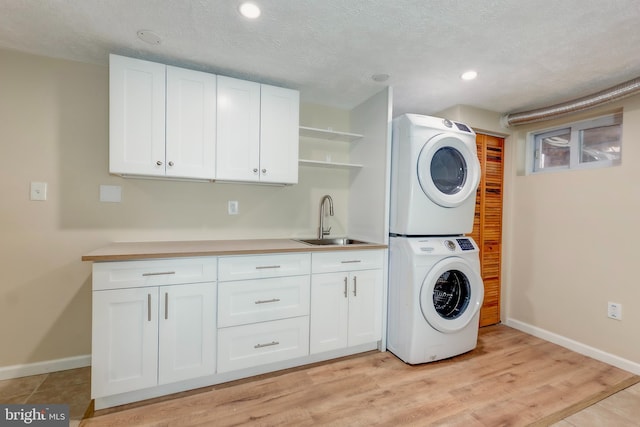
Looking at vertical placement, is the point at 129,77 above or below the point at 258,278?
above

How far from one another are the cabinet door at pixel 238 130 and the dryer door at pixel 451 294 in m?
1.51

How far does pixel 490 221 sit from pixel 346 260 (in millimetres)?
1742

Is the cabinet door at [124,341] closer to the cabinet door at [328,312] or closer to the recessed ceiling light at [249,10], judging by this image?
the cabinet door at [328,312]

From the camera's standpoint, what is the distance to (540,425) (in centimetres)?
153

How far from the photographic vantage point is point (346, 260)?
2.17 metres

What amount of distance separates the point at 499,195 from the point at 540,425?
208cm

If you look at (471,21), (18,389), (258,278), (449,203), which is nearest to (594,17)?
(471,21)

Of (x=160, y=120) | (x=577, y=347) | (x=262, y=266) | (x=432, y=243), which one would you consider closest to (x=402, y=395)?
(x=432, y=243)

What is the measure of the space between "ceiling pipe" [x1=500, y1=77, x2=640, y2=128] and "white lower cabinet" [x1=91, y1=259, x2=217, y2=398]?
2985 millimetres

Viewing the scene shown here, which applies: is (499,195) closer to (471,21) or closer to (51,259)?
Result: (471,21)

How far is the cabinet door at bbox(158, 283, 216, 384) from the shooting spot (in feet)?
5.47

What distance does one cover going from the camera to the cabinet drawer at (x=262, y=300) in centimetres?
181

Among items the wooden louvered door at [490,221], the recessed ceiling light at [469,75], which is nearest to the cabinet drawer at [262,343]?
the wooden louvered door at [490,221]

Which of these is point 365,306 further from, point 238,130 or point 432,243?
point 238,130
